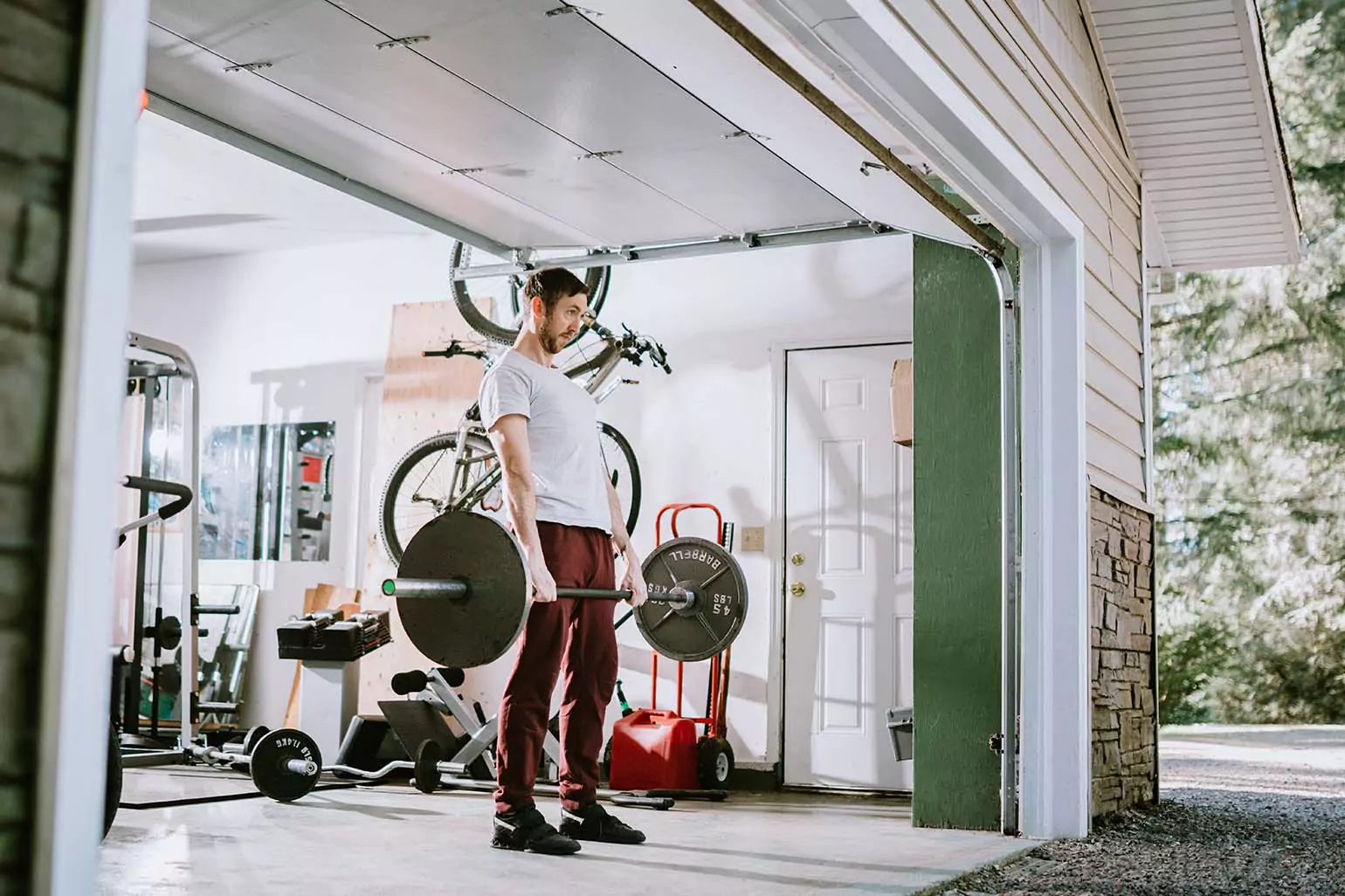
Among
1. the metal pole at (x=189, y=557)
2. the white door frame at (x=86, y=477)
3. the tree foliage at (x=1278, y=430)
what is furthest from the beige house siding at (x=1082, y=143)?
the tree foliage at (x=1278, y=430)

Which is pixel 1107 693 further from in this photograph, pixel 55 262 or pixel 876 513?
pixel 55 262

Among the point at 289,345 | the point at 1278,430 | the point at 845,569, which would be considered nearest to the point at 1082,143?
the point at 845,569

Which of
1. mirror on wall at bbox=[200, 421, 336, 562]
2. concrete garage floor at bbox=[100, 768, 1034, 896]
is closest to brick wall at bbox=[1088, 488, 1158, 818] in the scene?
concrete garage floor at bbox=[100, 768, 1034, 896]

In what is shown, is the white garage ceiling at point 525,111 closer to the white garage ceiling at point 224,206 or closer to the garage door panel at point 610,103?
the garage door panel at point 610,103

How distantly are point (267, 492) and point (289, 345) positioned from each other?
0.89 m

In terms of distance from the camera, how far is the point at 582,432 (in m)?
4.09

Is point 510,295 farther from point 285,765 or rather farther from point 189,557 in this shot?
point 285,765

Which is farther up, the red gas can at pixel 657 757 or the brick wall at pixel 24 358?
the brick wall at pixel 24 358

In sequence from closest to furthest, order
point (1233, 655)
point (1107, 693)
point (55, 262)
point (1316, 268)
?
point (55, 262) < point (1107, 693) < point (1316, 268) < point (1233, 655)

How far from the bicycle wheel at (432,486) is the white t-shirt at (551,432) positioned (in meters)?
2.56

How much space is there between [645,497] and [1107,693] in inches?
110

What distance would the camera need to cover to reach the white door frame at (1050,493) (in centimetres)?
449

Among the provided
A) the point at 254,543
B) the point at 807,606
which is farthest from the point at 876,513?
the point at 254,543

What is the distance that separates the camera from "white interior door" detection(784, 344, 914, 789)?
6.57 meters
